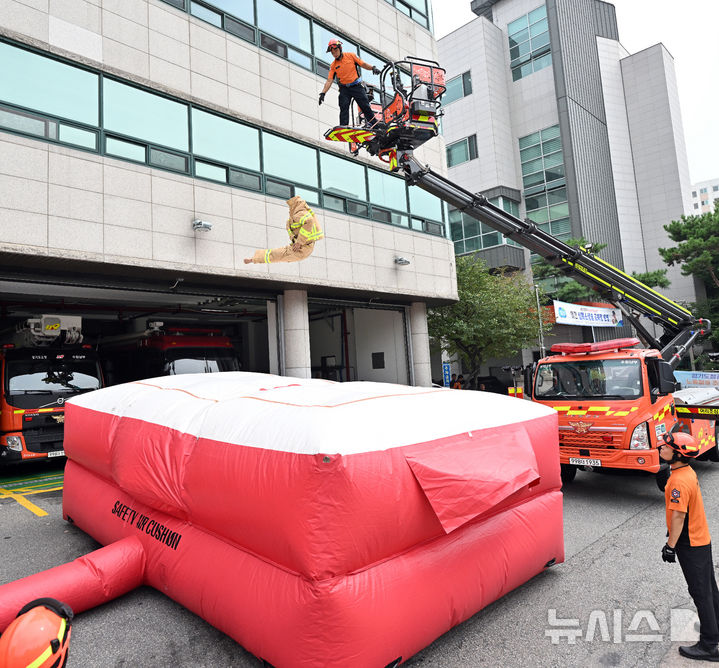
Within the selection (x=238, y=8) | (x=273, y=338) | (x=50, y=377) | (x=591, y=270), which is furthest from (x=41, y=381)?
(x=591, y=270)

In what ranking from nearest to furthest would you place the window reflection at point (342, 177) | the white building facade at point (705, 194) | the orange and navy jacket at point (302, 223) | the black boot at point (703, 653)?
1. the black boot at point (703, 653)
2. the orange and navy jacket at point (302, 223)
3. the window reflection at point (342, 177)
4. the white building facade at point (705, 194)

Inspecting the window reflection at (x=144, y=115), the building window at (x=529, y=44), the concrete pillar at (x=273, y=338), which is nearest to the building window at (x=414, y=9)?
the window reflection at (x=144, y=115)

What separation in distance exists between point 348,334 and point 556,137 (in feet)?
69.3

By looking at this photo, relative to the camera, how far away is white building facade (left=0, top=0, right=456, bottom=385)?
9.14 metres

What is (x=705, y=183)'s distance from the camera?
118188mm

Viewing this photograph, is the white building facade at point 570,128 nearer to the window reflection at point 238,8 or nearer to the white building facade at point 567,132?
the white building facade at point 567,132

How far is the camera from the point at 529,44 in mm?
32156

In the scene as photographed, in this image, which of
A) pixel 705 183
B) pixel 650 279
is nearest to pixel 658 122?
pixel 650 279

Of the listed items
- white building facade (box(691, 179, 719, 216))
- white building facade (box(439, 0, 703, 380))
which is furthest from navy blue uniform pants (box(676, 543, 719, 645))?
white building facade (box(691, 179, 719, 216))

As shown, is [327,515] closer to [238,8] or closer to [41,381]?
[41,381]

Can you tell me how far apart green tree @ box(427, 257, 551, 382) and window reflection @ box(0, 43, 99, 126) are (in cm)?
1353

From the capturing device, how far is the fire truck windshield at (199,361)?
1160cm

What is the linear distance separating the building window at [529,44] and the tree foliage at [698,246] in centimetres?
1363

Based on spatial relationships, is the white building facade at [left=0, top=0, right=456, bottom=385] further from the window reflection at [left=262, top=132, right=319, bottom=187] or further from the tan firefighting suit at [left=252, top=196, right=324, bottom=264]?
the tan firefighting suit at [left=252, top=196, right=324, bottom=264]
